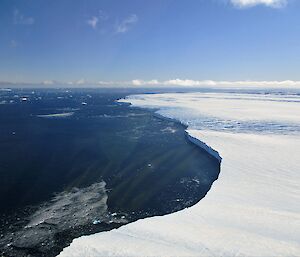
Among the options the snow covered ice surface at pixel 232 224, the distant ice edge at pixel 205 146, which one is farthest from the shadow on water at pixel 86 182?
the snow covered ice surface at pixel 232 224

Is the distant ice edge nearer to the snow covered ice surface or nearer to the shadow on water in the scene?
the shadow on water

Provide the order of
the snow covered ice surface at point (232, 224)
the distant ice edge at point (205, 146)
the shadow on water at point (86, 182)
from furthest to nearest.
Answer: the distant ice edge at point (205, 146) < the shadow on water at point (86, 182) < the snow covered ice surface at point (232, 224)

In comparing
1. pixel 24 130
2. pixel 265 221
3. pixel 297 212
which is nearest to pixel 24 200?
pixel 265 221

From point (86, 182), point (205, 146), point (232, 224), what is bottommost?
point (86, 182)

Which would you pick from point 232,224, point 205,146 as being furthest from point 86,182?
point 205,146

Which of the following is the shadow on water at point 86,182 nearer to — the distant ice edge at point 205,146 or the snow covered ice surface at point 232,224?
the distant ice edge at point 205,146

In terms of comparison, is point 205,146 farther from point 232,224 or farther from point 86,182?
point 232,224

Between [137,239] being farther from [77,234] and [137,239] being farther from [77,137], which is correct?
[77,137]

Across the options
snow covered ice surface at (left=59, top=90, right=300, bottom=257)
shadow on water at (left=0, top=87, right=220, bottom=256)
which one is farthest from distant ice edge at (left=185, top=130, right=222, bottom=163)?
snow covered ice surface at (left=59, top=90, right=300, bottom=257)
